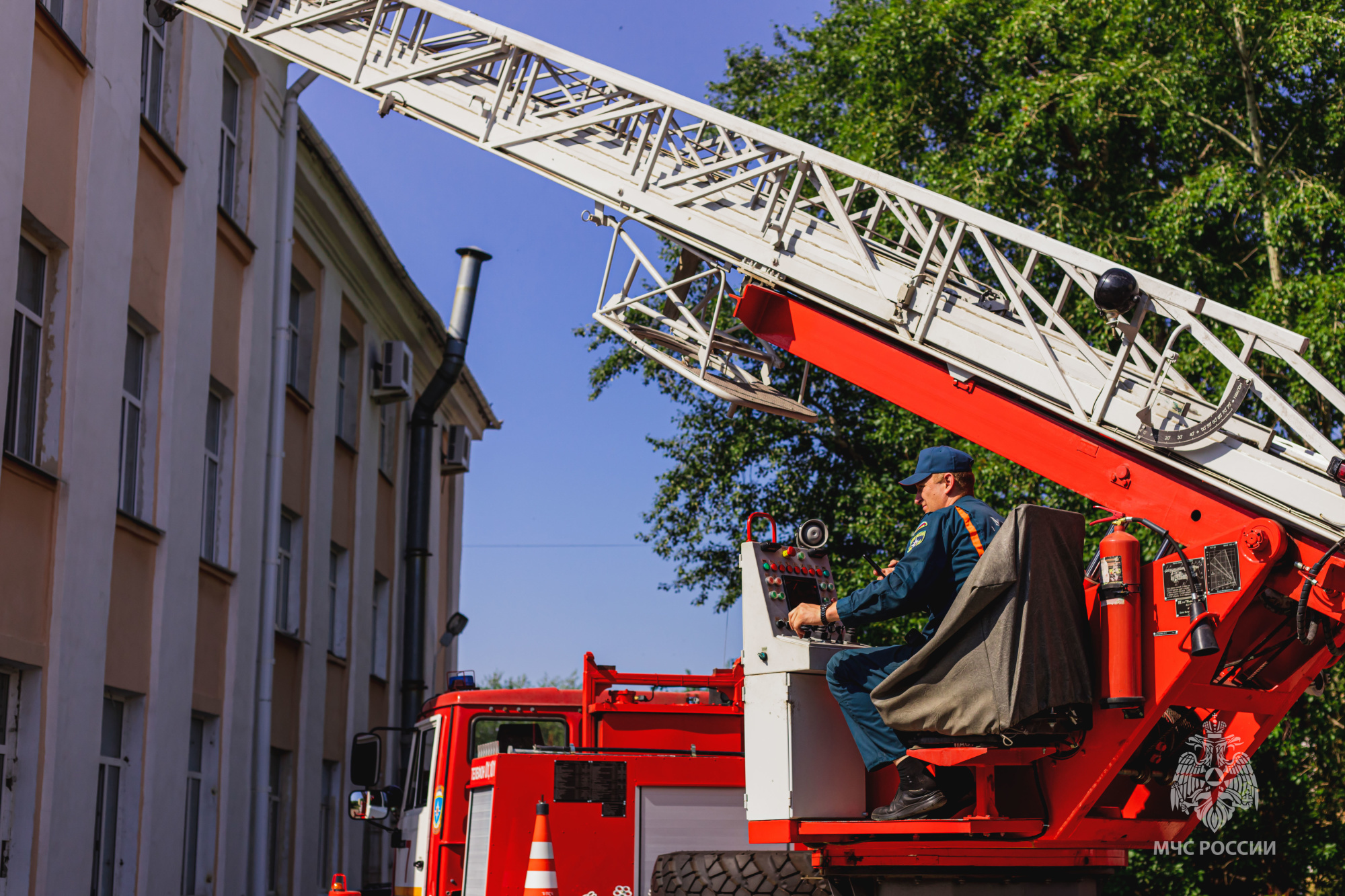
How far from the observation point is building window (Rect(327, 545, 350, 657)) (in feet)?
60.0

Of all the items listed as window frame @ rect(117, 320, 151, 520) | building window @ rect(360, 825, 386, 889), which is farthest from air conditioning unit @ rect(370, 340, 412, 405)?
window frame @ rect(117, 320, 151, 520)

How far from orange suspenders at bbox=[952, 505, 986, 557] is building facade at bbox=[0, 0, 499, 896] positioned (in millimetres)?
6782

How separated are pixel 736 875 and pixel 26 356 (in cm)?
671

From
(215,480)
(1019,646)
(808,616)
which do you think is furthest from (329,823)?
(1019,646)

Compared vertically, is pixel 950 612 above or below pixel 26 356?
below

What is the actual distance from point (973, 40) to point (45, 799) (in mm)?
14407

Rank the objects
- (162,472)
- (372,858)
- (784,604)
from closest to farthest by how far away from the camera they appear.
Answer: (784,604)
(162,472)
(372,858)

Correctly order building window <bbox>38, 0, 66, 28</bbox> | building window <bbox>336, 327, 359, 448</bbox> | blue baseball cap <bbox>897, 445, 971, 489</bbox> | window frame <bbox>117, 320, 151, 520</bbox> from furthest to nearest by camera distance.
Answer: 1. building window <bbox>336, 327, 359, 448</bbox>
2. window frame <bbox>117, 320, 151, 520</bbox>
3. building window <bbox>38, 0, 66, 28</bbox>
4. blue baseball cap <bbox>897, 445, 971, 489</bbox>

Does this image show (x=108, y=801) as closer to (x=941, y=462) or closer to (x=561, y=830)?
(x=561, y=830)

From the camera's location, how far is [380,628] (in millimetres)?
20812

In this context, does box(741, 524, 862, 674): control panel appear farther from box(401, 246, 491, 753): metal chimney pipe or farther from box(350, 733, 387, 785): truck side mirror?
box(401, 246, 491, 753): metal chimney pipe

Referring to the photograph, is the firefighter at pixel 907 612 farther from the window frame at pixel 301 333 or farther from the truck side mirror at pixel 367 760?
the window frame at pixel 301 333

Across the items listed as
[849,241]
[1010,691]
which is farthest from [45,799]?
[1010,691]

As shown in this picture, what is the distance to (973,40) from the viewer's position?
1728 centimetres
